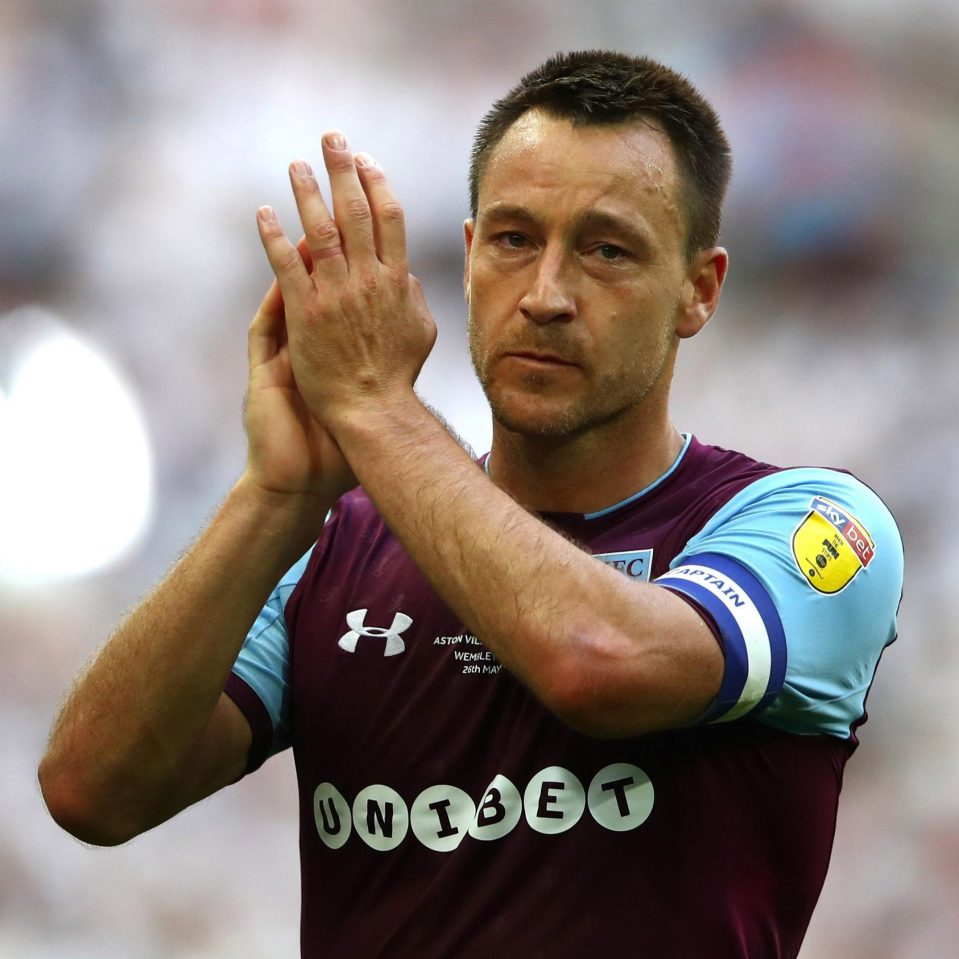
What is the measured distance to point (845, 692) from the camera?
6.31 feet

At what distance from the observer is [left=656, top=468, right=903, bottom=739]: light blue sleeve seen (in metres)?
1.75

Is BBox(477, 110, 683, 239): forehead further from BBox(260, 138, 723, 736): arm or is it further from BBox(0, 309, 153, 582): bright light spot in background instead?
BBox(0, 309, 153, 582): bright light spot in background

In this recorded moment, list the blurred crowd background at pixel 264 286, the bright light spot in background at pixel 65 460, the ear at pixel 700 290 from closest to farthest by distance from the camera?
the ear at pixel 700 290, the blurred crowd background at pixel 264 286, the bright light spot in background at pixel 65 460

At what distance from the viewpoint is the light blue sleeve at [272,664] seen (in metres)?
2.18

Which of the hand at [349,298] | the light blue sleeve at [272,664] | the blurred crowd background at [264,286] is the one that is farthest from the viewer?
the blurred crowd background at [264,286]

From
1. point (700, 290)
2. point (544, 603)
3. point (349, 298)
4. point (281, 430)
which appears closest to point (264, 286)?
point (700, 290)

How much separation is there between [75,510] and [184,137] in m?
1.31

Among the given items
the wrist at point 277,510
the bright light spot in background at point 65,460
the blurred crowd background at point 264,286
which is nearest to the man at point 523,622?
the wrist at point 277,510

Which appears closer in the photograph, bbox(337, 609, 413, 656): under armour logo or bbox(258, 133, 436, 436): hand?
bbox(258, 133, 436, 436): hand

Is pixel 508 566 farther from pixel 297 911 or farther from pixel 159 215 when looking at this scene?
pixel 159 215

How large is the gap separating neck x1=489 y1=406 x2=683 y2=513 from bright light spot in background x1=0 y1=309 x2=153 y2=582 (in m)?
2.44

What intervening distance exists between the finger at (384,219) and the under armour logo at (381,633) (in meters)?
0.57

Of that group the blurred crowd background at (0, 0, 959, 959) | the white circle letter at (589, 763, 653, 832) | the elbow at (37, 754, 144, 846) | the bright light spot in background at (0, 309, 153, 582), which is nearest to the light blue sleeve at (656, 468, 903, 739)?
the white circle letter at (589, 763, 653, 832)

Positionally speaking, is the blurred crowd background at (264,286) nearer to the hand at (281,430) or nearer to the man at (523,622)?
the man at (523,622)
